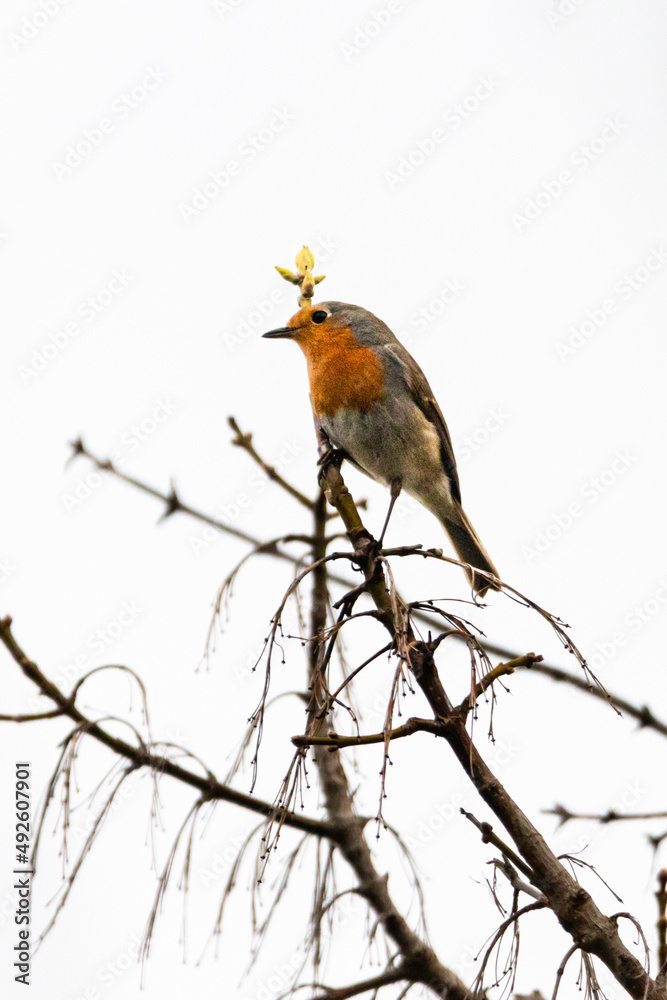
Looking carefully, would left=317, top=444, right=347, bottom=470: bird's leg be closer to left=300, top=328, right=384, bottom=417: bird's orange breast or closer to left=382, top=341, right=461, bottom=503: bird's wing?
left=300, top=328, right=384, bottom=417: bird's orange breast

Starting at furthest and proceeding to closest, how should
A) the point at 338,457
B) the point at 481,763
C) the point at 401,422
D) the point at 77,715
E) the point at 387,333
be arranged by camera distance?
the point at 387,333 < the point at 401,422 < the point at 338,457 < the point at 77,715 < the point at 481,763

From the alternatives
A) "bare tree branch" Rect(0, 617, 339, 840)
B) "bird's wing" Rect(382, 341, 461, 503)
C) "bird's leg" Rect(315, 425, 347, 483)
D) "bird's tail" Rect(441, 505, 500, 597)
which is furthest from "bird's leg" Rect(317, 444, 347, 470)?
A: "bare tree branch" Rect(0, 617, 339, 840)

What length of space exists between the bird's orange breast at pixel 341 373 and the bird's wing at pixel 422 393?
0.13 meters

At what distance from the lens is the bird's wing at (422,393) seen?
4.78m

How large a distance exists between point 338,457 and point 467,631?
218cm

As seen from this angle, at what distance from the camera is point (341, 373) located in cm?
453

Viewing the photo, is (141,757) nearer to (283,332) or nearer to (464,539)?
(283,332)

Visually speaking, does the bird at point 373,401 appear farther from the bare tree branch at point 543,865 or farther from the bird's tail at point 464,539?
the bare tree branch at point 543,865

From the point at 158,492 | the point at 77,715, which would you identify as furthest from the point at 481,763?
the point at 158,492

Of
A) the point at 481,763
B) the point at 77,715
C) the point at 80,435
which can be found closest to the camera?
the point at 481,763

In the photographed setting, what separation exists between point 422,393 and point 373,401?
455mm

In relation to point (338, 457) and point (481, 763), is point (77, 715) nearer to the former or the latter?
point (481, 763)

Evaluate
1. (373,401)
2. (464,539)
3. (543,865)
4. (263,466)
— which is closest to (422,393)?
(373,401)

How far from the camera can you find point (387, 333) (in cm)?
500
